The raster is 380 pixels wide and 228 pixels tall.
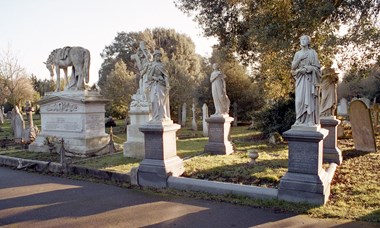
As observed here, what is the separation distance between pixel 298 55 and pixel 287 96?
850cm

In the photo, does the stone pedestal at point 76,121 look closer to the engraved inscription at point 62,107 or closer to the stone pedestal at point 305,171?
the engraved inscription at point 62,107

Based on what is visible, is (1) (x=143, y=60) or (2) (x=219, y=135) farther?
(1) (x=143, y=60)

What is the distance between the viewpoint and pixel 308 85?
6.19m

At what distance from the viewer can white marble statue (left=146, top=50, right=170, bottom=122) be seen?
7.53 meters

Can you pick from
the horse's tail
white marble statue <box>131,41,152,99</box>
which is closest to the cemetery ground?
white marble statue <box>131,41,152,99</box>

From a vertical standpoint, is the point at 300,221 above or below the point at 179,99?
below

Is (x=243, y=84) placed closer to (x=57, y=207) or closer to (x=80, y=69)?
(x=80, y=69)

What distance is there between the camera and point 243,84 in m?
25.0

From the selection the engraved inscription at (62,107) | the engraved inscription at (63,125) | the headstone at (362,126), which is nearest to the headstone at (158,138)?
the engraved inscription at (63,125)

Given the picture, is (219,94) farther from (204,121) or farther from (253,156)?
(204,121)

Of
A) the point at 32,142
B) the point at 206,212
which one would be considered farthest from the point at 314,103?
the point at 32,142

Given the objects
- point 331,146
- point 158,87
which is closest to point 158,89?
point 158,87

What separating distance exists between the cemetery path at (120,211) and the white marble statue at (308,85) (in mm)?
1888

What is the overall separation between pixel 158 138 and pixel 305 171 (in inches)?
129
